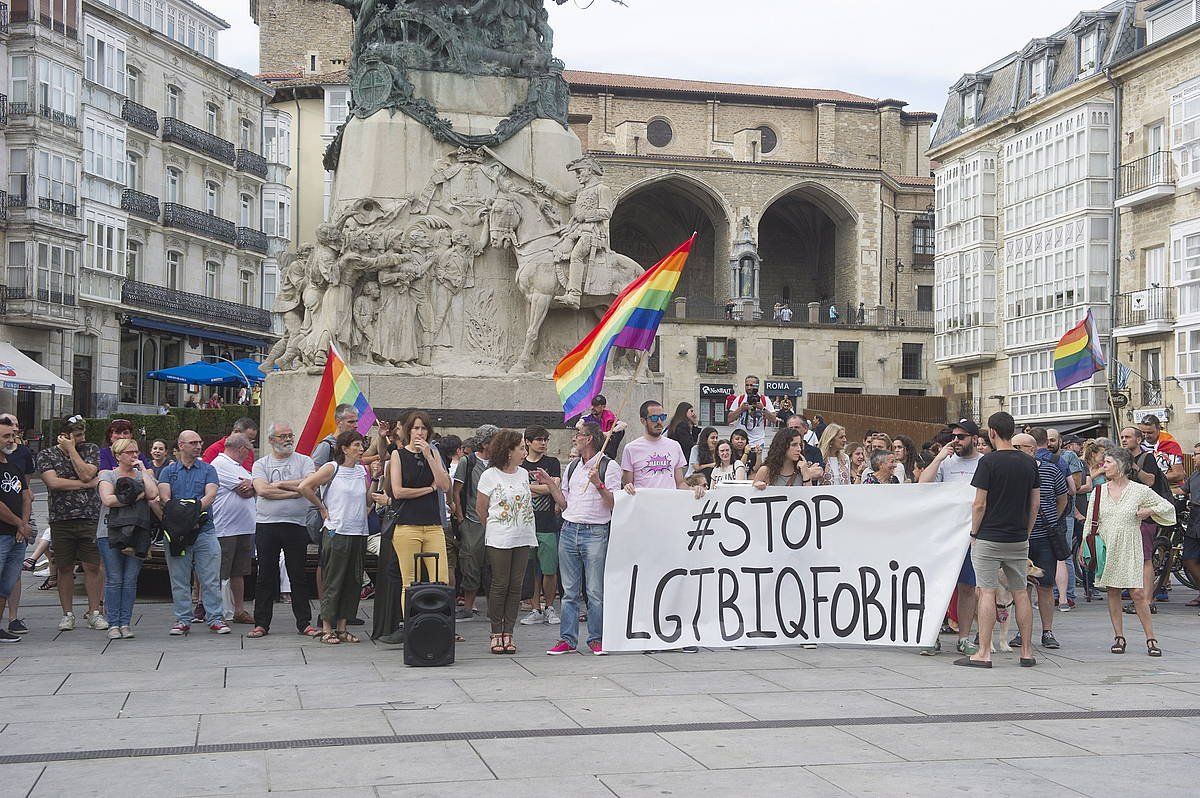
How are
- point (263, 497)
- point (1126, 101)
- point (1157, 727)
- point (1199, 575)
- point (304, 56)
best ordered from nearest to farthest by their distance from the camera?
point (1157, 727) < point (263, 497) < point (1199, 575) < point (1126, 101) < point (304, 56)

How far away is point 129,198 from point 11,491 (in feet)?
143

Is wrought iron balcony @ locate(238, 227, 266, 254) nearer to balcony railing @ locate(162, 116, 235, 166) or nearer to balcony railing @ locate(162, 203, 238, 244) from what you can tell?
balcony railing @ locate(162, 203, 238, 244)

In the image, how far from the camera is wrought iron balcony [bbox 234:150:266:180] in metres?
60.3

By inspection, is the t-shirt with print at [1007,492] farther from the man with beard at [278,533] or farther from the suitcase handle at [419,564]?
the man with beard at [278,533]

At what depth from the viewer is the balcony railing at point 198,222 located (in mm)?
55312

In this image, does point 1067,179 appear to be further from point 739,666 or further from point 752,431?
point 739,666

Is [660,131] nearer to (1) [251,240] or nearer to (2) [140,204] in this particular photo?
(1) [251,240]

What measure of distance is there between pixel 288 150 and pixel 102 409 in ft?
63.0

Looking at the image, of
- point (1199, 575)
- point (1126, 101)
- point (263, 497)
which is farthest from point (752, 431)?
point (1126, 101)

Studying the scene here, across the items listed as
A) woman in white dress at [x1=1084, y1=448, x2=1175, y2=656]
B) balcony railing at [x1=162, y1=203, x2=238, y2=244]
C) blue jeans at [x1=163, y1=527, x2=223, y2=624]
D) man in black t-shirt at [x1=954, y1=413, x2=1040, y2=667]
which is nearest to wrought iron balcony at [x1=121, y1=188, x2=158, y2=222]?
balcony railing at [x1=162, y1=203, x2=238, y2=244]

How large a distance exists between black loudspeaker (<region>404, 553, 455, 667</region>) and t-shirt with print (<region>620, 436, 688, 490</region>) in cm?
192

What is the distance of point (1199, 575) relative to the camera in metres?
14.7

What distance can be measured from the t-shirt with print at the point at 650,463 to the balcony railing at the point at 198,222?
1855 inches

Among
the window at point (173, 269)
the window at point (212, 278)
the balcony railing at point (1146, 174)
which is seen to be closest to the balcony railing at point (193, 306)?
the window at point (173, 269)
